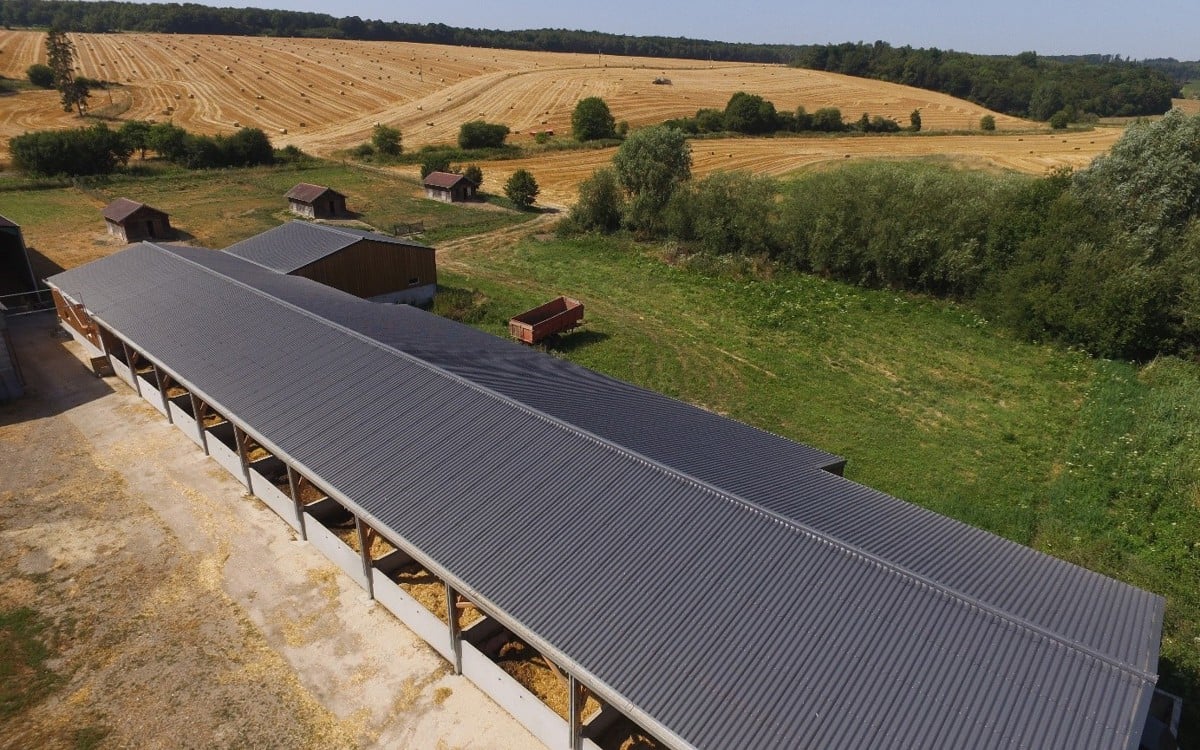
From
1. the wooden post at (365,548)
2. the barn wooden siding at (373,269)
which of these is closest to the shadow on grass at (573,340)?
the barn wooden siding at (373,269)

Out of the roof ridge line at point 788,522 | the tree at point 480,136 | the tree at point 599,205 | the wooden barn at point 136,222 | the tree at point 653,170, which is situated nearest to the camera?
the roof ridge line at point 788,522

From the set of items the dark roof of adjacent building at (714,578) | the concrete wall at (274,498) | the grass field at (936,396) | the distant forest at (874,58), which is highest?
the distant forest at (874,58)

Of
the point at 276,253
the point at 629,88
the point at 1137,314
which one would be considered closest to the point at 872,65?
the point at 629,88

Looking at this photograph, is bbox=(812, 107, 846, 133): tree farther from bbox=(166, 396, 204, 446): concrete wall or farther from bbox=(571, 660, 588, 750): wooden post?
bbox=(571, 660, 588, 750): wooden post

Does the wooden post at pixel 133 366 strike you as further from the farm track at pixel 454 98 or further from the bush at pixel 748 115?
the bush at pixel 748 115

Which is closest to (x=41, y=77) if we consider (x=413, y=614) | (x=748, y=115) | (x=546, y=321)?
(x=748, y=115)

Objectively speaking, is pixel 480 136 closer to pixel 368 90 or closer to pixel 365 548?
pixel 368 90

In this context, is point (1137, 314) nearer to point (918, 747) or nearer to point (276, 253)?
point (918, 747)
